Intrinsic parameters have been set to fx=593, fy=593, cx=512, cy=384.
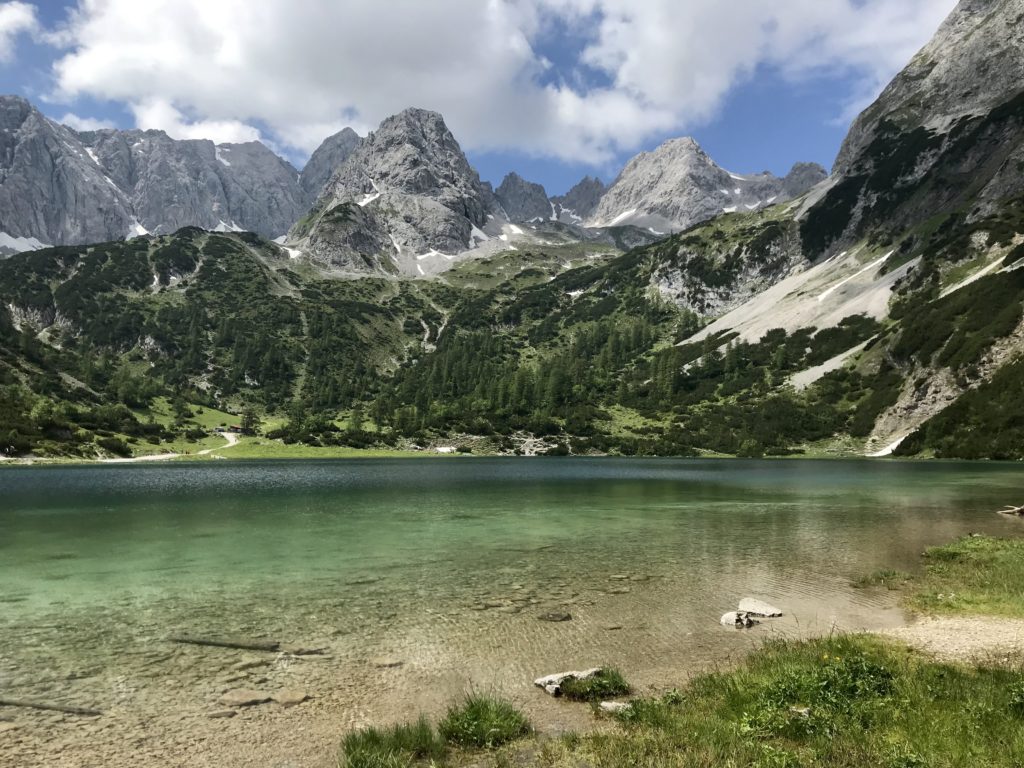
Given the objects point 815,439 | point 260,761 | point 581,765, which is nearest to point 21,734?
point 260,761

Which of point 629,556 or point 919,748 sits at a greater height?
point 919,748

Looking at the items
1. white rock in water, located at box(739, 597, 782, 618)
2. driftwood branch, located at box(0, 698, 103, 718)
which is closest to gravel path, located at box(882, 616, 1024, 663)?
white rock in water, located at box(739, 597, 782, 618)

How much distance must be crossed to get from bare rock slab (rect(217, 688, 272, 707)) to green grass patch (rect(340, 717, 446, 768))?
12.7 feet

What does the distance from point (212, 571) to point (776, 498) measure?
55.7m

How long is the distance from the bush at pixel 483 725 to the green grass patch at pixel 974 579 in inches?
709

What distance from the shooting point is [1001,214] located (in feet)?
636

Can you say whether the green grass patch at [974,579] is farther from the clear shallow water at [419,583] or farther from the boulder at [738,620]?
the boulder at [738,620]

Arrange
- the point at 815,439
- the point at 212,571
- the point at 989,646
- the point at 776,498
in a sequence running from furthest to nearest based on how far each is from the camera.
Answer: the point at 815,439 < the point at 776,498 < the point at 212,571 < the point at 989,646

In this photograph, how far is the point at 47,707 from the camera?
14523mm

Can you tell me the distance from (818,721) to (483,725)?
21.7 feet

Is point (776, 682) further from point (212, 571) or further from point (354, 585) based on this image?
point (212, 571)

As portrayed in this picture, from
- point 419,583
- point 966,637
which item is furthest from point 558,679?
point 419,583

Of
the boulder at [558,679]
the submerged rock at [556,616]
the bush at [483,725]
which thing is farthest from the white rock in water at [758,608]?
the bush at [483,725]

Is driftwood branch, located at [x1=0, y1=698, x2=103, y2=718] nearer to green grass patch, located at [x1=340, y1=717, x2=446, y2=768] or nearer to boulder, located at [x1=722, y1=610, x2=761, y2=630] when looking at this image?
green grass patch, located at [x1=340, y1=717, x2=446, y2=768]
